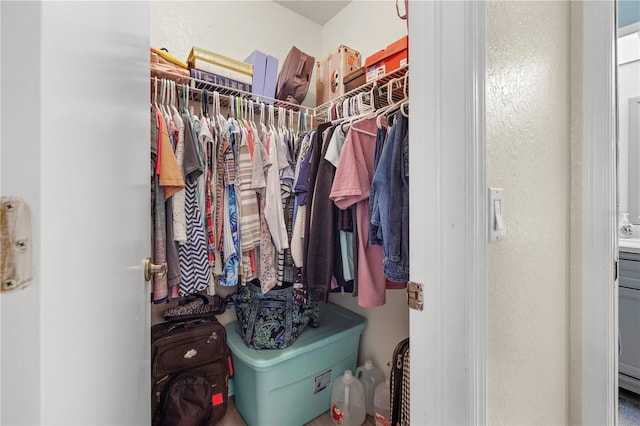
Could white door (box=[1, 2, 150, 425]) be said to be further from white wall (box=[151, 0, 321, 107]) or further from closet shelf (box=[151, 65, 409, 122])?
white wall (box=[151, 0, 321, 107])

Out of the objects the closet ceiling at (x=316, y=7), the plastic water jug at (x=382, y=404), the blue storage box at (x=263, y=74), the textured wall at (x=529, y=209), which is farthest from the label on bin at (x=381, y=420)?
the closet ceiling at (x=316, y=7)

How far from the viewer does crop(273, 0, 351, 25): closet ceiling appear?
1985mm

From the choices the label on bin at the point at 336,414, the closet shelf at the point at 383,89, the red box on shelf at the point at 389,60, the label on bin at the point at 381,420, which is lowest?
the label on bin at the point at 336,414

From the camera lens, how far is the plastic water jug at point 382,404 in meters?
1.37

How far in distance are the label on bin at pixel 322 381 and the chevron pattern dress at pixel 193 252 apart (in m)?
0.80

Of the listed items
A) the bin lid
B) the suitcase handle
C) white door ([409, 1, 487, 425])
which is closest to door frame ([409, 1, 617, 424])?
white door ([409, 1, 487, 425])

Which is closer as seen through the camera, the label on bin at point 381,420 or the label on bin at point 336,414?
the label on bin at point 381,420

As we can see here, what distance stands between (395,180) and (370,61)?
0.81m

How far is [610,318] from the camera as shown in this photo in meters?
0.81

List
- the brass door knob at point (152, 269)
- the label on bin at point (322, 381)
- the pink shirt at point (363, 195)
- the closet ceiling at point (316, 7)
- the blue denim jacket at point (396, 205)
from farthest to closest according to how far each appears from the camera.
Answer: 1. the closet ceiling at point (316, 7)
2. the label on bin at point (322, 381)
3. the pink shirt at point (363, 195)
4. the blue denim jacket at point (396, 205)
5. the brass door knob at point (152, 269)

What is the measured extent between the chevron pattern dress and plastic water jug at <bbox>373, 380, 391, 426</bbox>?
3.33ft

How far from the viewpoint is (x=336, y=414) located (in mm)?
1478

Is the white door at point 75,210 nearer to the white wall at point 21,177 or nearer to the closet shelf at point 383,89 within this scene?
the white wall at point 21,177

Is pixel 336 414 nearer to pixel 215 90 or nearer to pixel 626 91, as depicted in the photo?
pixel 215 90
